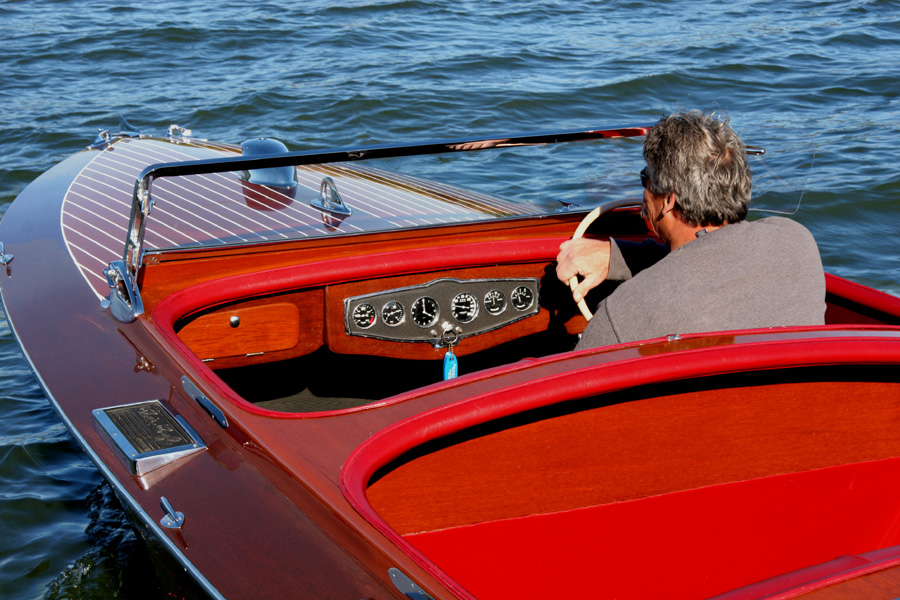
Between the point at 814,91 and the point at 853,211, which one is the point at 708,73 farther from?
the point at 853,211

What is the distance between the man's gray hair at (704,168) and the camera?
5.87 ft

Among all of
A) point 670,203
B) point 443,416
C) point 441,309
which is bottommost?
point 441,309

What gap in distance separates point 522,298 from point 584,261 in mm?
491

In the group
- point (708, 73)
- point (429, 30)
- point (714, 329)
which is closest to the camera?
point (714, 329)

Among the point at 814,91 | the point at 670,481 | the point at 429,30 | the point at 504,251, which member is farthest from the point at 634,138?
the point at 429,30

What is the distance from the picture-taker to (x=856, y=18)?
386 inches

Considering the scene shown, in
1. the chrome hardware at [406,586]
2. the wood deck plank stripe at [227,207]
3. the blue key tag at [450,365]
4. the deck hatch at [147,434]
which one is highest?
the wood deck plank stripe at [227,207]

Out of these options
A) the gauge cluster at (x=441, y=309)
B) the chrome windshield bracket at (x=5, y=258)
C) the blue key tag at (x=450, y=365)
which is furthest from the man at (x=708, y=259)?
the chrome windshield bracket at (x=5, y=258)

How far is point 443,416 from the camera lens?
1.47 m

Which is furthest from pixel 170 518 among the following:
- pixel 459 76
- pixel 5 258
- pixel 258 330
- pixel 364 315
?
pixel 459 76

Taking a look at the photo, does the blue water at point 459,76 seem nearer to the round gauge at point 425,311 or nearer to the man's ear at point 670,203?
the round gauge at point 425,311

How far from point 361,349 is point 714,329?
43.3 inches

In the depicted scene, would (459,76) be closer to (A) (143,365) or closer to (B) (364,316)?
(B) (364,316)

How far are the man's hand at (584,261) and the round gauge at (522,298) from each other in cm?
44
